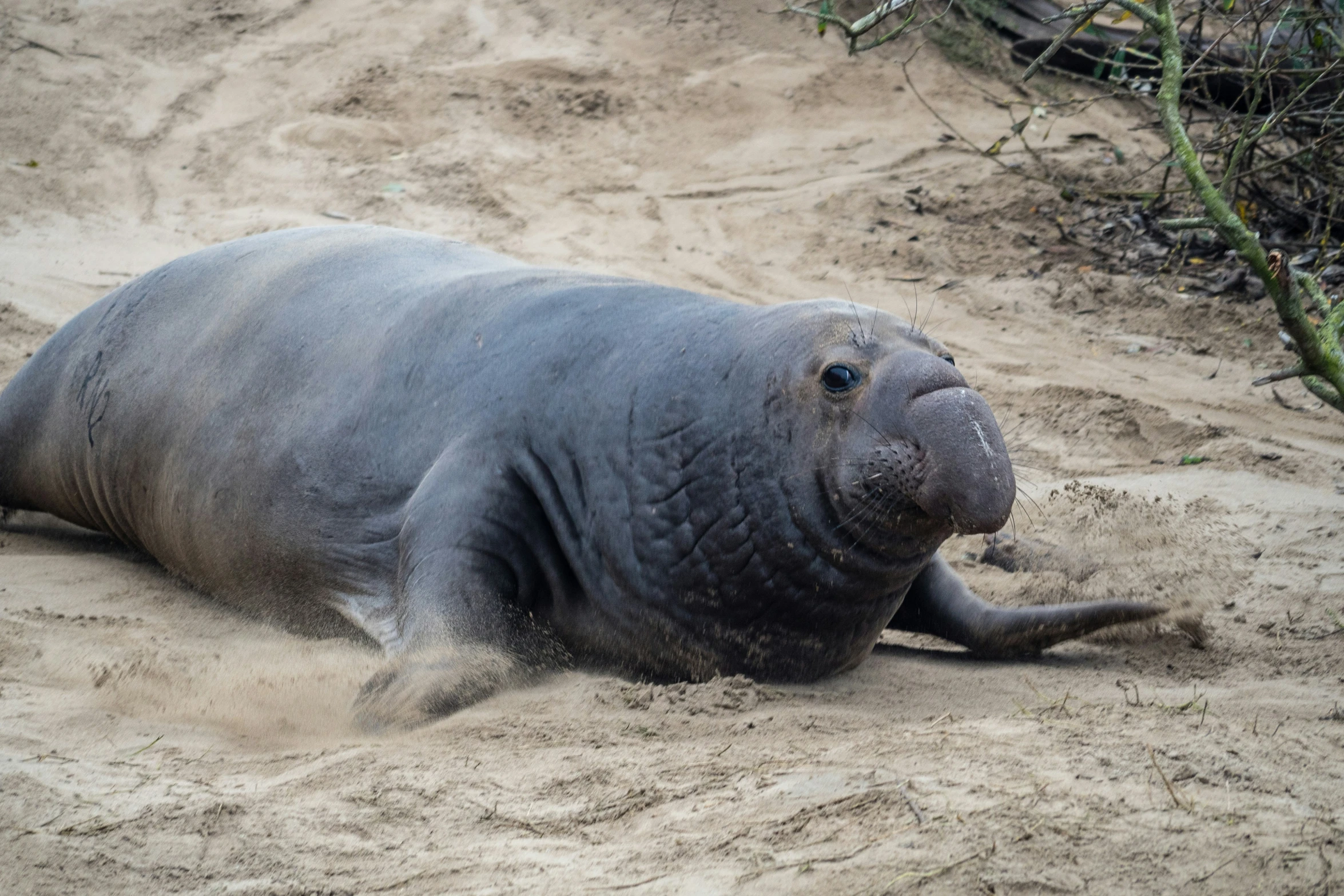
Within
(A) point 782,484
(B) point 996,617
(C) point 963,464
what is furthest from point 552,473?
(B) point 996,617

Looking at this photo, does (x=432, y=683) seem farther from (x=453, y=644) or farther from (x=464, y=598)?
(x=464, y=598)

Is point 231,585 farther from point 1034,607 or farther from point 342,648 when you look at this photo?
point 1034,607

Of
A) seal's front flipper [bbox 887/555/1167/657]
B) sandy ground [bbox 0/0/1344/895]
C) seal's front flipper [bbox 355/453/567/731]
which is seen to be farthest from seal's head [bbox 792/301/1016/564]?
seal's front flipper [bbox 355/453/567/731]

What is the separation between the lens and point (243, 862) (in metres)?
2.23

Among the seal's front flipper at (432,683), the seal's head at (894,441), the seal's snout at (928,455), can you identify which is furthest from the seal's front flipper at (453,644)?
the seal's snout at (928,455)

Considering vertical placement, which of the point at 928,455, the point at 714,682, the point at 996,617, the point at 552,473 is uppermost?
the point at 928,455

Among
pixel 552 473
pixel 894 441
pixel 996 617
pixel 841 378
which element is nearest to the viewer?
pixel 894 441

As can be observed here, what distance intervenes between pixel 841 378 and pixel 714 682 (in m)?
0.81

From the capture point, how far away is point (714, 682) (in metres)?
3.36

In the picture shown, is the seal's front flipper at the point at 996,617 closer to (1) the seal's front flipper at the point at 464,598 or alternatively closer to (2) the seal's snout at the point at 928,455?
(2) the seal's snout at the point at 928,455

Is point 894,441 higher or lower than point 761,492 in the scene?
higher

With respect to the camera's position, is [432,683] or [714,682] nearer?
[432,683]

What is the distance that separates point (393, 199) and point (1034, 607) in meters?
→ 5.92

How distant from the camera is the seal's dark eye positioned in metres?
3.30
